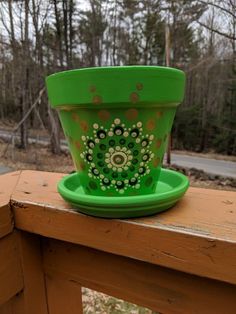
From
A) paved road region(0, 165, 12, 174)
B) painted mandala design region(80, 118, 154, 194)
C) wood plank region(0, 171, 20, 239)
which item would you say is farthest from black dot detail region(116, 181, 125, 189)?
paved road region(0, 165, 12, 174)

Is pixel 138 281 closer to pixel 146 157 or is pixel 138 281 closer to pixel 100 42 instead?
pixel 146 157

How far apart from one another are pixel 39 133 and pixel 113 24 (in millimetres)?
3910

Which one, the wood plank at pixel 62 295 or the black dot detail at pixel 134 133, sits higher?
the black dot detail at pixel 134 133

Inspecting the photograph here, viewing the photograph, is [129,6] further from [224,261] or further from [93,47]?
[224,261]

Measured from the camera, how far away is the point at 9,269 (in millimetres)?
365

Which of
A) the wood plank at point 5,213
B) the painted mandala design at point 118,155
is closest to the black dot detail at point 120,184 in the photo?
the painted mandala design at point 118,155

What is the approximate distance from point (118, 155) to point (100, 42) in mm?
8066

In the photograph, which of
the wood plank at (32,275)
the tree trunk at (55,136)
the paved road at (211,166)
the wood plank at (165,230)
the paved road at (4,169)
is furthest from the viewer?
the tree trunk at (55,136)

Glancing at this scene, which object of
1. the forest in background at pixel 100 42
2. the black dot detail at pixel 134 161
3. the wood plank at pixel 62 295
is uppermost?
the forest in background at pixel 100 42

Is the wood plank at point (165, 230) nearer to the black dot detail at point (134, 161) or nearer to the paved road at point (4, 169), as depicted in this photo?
the black dot detail at point (134, 161)

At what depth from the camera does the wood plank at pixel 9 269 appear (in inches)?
14.1

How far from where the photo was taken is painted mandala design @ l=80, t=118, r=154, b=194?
0.30 m

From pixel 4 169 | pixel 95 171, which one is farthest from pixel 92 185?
pixel 4 169

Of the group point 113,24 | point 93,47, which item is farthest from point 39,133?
point 113,24
